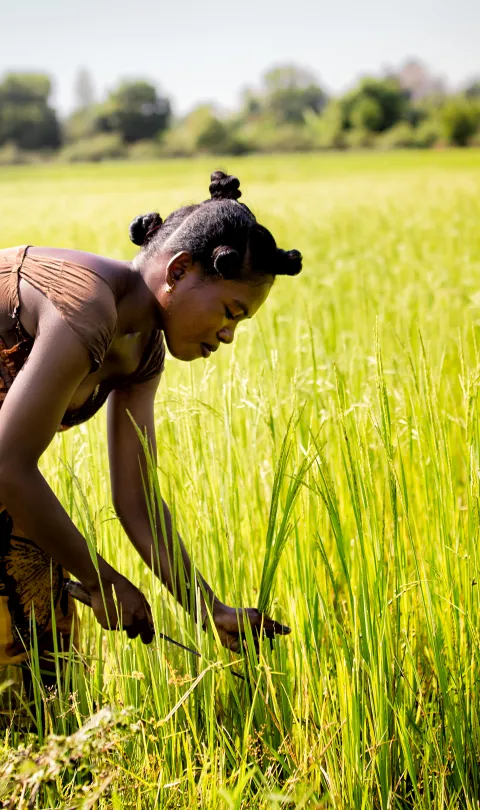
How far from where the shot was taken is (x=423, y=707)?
1.58 m

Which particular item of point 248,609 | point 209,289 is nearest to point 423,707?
point 248,609

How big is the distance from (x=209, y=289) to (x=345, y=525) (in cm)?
88

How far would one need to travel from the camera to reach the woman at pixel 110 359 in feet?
4.42

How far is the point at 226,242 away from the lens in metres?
1.50

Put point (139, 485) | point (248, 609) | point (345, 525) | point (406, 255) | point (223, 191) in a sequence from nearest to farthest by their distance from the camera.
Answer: point (248, 609), point (223, 191), point (139, 485), point (345, 525), point (406, 255)

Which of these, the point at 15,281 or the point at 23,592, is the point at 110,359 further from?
the point at 23,592

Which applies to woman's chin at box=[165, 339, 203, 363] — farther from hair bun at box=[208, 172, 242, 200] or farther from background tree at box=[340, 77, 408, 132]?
background tree at box=[340, 77, 408, 132]

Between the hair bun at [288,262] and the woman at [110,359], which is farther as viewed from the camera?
the hair bun at [288,262]

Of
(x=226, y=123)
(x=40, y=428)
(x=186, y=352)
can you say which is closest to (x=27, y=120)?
(x=226, y=123)

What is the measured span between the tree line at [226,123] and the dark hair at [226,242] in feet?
186

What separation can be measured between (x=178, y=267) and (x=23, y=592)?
0.71m

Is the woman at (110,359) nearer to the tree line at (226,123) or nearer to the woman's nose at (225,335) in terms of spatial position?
the woman's nose at (225,335)

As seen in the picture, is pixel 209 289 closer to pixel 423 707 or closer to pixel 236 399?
pixel 423 707

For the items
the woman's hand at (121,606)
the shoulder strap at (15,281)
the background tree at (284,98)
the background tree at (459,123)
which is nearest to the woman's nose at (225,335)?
the shoulder strap at (15,281)
